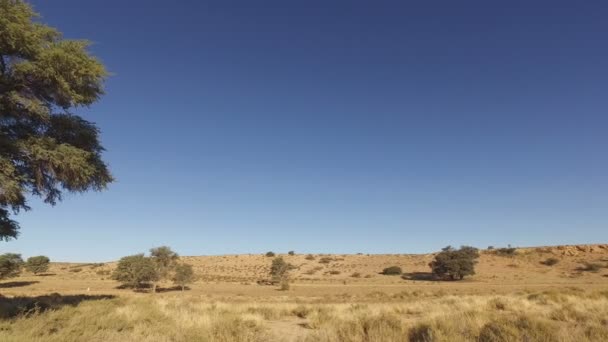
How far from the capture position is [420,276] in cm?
6938

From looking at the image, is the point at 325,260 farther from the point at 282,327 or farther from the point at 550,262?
the point at 282,327

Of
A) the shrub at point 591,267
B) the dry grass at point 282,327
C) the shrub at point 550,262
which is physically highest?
the shrub at point 550,262

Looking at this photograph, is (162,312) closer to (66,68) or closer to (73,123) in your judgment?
(73,123)

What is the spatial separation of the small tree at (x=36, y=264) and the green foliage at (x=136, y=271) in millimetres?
30911

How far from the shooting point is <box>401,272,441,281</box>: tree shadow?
66.1 meters

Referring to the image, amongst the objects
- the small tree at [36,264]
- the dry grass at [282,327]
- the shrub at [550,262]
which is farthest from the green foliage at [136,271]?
the shrub at [550,262]

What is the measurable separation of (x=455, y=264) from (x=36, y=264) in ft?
228

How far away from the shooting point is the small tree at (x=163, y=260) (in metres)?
54.8

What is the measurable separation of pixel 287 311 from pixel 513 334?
12.1 m

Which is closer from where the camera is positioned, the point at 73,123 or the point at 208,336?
the point at 208,336

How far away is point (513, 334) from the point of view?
10.1 meters

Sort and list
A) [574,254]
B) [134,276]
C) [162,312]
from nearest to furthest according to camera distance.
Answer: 1. [162,312]
2. [134,276]
3. [574,254]

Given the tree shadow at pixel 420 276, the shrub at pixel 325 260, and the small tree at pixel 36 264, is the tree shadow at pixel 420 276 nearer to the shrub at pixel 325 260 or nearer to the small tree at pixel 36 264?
the shrub at pixel 325 260

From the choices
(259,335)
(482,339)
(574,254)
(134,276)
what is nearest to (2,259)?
(134,276)
